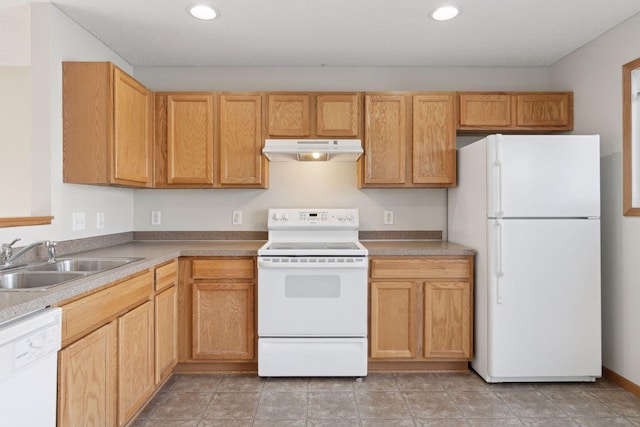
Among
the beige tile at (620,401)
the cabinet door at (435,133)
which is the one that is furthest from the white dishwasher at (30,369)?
the beige tile at (620,401)

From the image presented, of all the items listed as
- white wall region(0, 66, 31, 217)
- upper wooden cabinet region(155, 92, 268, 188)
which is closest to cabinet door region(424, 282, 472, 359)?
upper wooden cabinet region(155, 92, 268, 188)

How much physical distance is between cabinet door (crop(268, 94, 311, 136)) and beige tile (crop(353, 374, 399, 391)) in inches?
72.9

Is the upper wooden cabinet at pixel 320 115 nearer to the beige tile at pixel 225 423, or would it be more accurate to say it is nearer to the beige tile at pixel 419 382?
the beige tile at pixel 419 382

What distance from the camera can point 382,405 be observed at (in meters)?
2.36

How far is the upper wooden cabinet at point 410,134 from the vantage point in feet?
9.99

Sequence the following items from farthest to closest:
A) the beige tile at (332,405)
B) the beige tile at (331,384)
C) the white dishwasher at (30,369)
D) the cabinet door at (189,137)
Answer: the cabinet door at (189,137) → the beige tile at (331,384) → the beige tile at (332,405) → the white dishwasher at (30,369)

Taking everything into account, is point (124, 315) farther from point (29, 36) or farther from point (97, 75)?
point (29, 36)

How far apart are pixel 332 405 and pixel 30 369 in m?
1.62

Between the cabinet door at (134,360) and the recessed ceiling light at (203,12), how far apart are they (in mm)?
1774

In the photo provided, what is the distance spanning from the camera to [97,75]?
7.77 ft

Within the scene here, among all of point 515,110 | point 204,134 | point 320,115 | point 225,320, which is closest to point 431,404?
point 225,320

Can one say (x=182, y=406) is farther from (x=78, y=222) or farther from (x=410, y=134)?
(x=410, y=134)

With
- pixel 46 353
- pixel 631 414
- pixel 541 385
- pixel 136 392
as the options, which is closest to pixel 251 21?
pixel 46 353

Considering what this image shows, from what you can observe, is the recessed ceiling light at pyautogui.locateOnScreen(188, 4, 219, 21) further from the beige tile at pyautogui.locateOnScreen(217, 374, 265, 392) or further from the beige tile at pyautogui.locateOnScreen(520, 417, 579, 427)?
the beige tile at pyautogui.locateOnScreen(520, 417, 579, 427)
